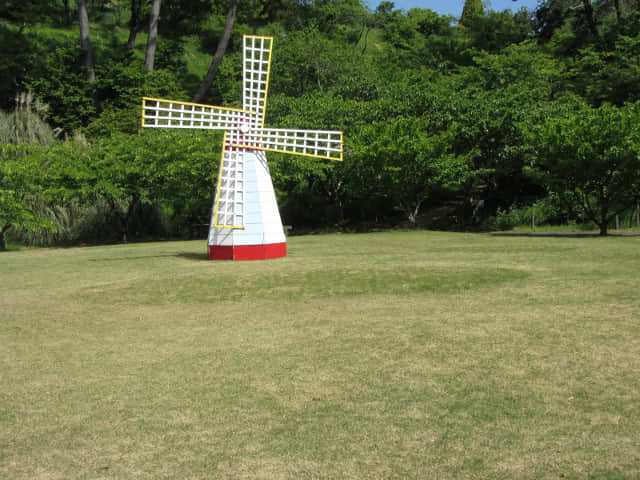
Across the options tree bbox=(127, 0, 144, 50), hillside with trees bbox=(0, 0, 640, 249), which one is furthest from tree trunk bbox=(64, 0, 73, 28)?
tree bbox=(127, 0, 144, 50)

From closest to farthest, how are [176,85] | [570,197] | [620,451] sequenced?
[620,451]
[570,197]
[176,85]

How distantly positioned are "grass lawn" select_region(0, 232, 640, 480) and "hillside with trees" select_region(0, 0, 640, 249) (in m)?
16.2

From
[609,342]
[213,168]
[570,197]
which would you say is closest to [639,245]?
[570,197]

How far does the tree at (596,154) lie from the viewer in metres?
23.0

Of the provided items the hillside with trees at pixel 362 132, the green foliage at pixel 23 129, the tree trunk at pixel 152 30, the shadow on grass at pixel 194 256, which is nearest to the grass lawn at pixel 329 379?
the shadow on grass at pixel 194 256

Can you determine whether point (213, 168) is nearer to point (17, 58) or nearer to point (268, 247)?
point (268, 247)

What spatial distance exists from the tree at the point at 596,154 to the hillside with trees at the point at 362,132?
78mm

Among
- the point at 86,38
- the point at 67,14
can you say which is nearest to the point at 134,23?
the point at 86,38

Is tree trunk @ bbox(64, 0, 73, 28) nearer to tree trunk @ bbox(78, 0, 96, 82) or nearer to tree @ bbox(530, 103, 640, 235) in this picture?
tree trunk @ bbox(78, 0, 96, 82)

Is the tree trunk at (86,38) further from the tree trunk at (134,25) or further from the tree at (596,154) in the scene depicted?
the tree at (596,154)

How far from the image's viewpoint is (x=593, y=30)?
43.2m

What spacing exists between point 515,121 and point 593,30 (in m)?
17.9

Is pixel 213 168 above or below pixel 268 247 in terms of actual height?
above

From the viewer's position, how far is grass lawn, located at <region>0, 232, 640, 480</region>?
411cm
